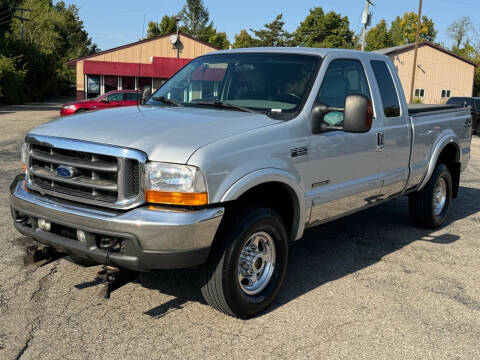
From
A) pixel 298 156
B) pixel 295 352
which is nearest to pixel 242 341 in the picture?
pixel 295 352

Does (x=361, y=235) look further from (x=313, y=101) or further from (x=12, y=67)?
(x=12, y=67)

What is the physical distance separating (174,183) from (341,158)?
5.95ft

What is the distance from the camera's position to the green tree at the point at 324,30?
84000mm

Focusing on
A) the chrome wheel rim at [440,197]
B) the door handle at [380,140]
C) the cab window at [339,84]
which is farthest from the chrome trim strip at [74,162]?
the chrome wheel rim at [440,197]

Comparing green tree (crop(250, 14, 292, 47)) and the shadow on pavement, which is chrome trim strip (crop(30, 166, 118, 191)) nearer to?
the shadow on pavement

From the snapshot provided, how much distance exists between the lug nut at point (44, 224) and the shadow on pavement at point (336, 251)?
3.20ft

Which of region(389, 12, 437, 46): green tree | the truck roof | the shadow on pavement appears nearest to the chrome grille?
the shadow on pavement

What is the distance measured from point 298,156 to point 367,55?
182cm

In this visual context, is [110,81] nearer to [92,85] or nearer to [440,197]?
[92,85]

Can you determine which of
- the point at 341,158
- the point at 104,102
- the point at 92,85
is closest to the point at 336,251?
the point at 341,158

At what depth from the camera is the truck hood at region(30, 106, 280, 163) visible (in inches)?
137

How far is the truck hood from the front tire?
0.61m

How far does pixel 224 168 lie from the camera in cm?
358

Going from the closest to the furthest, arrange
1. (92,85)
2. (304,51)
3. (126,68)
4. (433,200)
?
(304,51)
(433,200)
(126,68)
(92,85)
